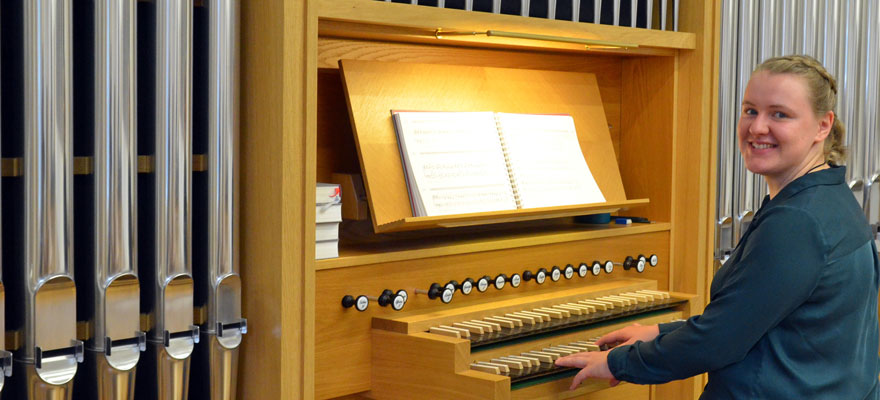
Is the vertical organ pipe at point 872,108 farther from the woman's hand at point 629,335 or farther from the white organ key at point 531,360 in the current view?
the white organ key at point 531,360

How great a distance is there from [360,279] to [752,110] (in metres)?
1.15

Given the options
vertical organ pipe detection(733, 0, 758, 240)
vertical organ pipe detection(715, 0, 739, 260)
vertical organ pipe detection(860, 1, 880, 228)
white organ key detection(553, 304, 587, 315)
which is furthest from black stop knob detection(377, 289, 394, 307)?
vertical organ pipe detection(860, 1, 880, 228)

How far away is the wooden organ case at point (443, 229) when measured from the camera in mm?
2613

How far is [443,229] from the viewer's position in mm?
3420

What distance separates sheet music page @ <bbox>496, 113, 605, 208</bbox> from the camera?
339cm

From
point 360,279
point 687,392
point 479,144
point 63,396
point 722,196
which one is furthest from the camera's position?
point 722,196

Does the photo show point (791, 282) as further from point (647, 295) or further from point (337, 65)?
point (337, 65)

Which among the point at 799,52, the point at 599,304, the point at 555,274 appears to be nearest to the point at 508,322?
the point at 599,304

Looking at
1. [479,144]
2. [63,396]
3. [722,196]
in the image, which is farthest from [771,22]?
[63,396]

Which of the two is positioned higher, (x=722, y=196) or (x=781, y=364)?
(x=722, y=196)

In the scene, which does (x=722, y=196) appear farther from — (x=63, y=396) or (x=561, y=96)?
(x=63, y=396)

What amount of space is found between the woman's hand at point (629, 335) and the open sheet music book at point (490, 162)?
0.54 metres

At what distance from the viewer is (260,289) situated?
2662mm

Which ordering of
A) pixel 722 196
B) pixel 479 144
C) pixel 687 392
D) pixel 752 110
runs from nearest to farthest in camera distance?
pixel 752 110
pixel 479 144
pixel 687 392
pixel 722 196
